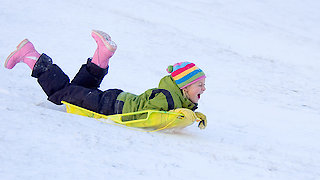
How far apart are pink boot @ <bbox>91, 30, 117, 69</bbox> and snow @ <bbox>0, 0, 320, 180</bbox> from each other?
515 millimetres

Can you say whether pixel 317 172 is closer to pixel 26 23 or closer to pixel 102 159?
pixel 102 159

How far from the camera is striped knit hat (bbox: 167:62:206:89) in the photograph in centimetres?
363

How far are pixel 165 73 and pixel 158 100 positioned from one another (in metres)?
2.86

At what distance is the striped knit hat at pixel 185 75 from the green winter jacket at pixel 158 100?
5cm

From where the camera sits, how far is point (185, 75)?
3.63 m

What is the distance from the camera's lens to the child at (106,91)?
11.7ft

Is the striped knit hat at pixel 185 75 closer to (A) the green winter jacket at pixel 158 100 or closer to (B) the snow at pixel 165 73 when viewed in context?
(A) the green winter jacket at pixel 158 100

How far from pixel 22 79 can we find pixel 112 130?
1956 millimetres

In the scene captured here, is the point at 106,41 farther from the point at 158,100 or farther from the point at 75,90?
the point at 158,100

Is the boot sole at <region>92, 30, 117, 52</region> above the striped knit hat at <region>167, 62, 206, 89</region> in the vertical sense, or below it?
above

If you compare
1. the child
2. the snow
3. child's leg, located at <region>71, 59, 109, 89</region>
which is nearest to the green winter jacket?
the child

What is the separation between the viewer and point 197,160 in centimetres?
270

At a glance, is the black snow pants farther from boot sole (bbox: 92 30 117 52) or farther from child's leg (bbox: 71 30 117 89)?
boot sole (bbox: 92 30 117 52)

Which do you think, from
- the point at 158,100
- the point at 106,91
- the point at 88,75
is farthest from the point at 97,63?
the point at 158,100
